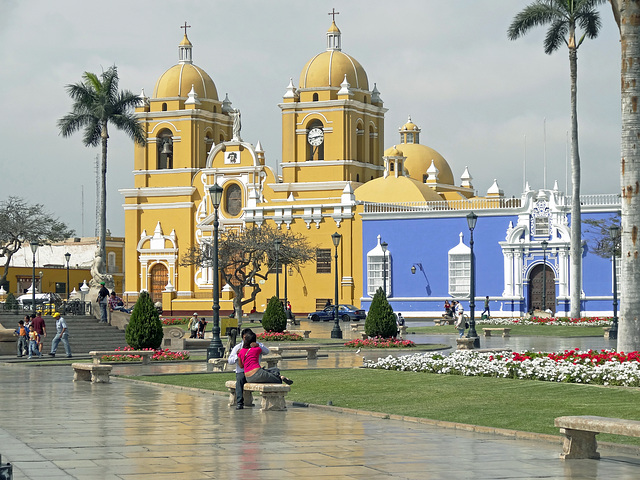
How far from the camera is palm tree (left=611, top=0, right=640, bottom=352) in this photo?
17.2 m

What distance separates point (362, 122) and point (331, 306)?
12.9m

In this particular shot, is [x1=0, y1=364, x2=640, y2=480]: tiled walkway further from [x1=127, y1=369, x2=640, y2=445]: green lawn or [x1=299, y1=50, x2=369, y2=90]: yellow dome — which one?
[x1=299, y1=50, x2=369, y2=90]: yellow dome

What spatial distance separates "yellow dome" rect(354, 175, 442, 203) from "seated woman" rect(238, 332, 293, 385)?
44.5 meters

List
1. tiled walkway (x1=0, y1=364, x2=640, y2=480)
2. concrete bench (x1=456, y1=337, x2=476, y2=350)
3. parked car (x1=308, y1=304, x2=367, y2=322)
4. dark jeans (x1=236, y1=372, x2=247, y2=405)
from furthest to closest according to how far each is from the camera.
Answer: parked car (x1=308, y1=304, x2=367, y2=322)
concrete bench (x1=456, y1=337, x2=476, y2=350)
dark jeans (x1=236, y1=372, x2=247, y2=405)
tiled walkway (x1=0, y1=364, x2=640, y2=480)

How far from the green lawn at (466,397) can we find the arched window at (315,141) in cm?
4281

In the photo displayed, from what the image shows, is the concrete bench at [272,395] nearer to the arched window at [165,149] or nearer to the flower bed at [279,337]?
the flower bed at [279,337]

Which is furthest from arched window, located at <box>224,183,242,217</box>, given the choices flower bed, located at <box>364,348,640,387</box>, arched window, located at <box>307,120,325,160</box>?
flower bed, located at <box>364,348,640,387</box>

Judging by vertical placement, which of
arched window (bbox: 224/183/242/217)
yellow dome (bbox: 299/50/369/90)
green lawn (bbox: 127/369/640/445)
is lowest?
green lawn (bbox: 127/369/640/445)

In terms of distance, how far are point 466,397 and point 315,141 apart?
156ft

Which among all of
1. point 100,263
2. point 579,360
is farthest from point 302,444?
point 100,263

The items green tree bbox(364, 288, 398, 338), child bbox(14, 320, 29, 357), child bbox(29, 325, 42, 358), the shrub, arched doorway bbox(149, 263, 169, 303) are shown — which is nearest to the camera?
child bbox(29, 325, 42, 358)

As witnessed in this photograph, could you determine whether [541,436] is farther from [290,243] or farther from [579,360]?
[290,243]

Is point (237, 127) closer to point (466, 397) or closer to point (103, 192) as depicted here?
point (103, 192)

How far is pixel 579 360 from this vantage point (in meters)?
17.0
